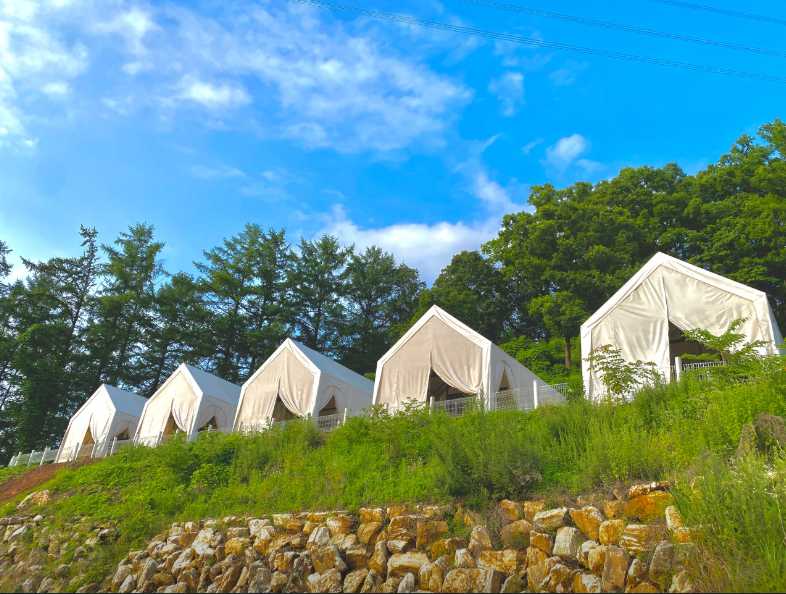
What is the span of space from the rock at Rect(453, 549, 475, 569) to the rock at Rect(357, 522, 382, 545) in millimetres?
1455

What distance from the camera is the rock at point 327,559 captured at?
7.01 metres

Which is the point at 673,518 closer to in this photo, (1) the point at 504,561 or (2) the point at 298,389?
(1) the point at 504,561

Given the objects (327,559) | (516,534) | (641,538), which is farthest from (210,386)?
(641,538)

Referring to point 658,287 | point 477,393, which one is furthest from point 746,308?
point 477,393

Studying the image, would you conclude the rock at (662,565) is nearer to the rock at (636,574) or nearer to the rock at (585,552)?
the rock at (636,574)

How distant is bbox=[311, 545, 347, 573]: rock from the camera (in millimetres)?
7012

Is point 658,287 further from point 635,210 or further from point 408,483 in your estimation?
point 635,210

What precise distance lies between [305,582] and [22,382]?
31600 mm

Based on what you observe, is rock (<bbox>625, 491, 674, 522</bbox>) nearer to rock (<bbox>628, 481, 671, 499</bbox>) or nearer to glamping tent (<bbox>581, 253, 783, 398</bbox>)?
rock (<bbox>628, 481, 671, 499</bbox>)

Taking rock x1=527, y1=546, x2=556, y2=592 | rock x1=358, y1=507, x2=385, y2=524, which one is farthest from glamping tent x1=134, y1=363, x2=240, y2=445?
rock x1=527, y1=546, x2=556, y2=592

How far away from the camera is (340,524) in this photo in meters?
7.88

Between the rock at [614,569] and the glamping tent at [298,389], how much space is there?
12.9m

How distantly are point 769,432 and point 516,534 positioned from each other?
3.34 m

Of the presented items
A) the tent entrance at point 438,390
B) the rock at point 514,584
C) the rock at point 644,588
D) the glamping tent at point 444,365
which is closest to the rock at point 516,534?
the rock at point 514,584
